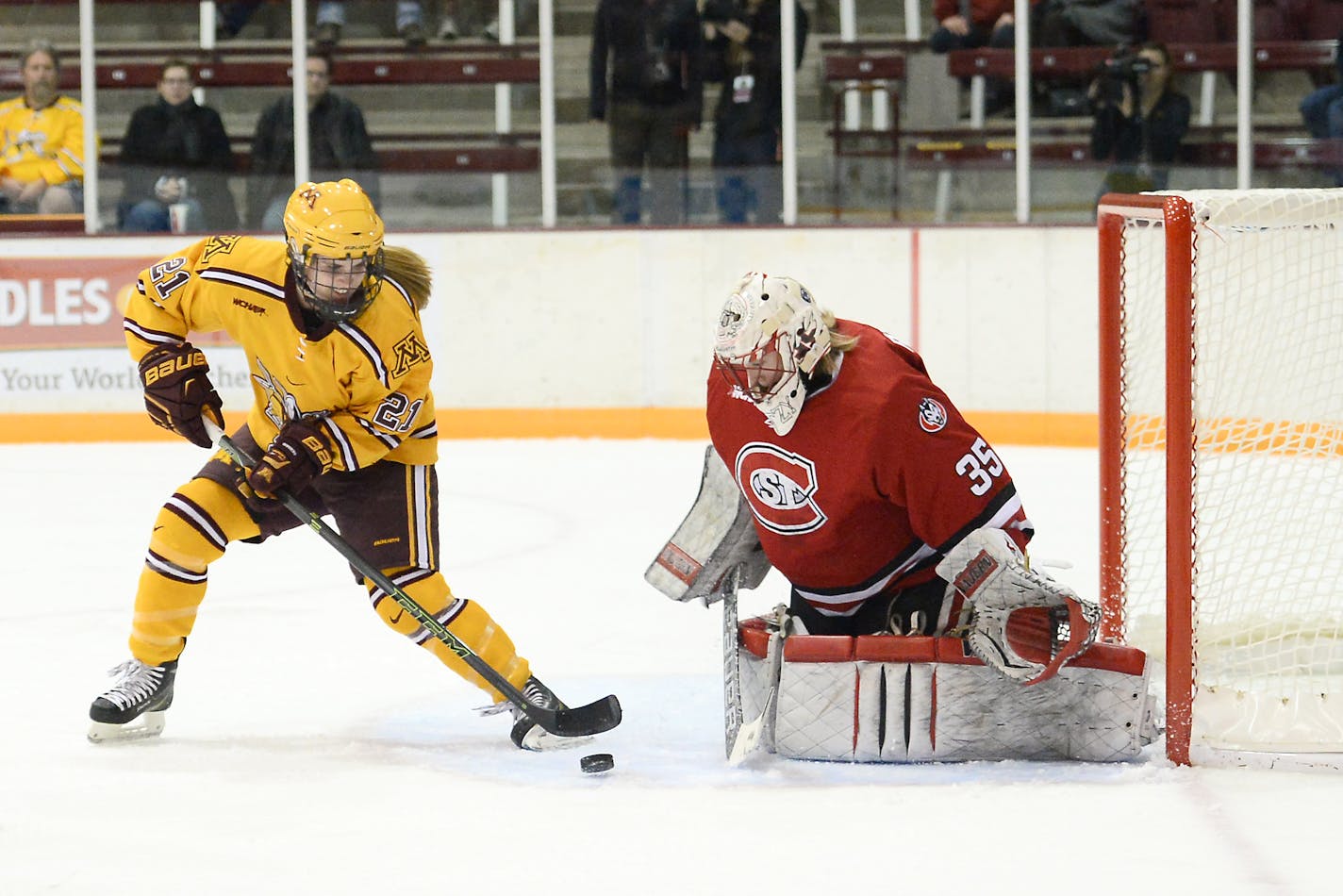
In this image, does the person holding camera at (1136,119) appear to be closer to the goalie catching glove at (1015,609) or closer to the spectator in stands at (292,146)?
the spectator in stands at (292,146)

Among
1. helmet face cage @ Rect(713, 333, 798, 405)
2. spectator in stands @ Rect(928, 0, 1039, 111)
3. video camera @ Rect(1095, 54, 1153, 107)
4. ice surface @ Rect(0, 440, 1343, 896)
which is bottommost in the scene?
ice surface @ Rect(0, 440, 1343, 896)

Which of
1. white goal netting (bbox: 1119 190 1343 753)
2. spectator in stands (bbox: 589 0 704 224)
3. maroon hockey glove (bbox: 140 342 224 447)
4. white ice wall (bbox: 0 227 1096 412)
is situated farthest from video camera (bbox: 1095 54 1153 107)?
maroon hockey glove (bbox: 140 342 224 447)

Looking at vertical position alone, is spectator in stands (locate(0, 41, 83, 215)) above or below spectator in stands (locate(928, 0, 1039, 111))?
below

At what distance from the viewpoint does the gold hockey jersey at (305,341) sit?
297 centimetres

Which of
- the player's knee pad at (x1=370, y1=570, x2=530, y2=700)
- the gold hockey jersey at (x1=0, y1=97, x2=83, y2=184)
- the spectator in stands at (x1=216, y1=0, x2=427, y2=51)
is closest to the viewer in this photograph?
the player's knee pad at (x1=370, y1=570, x2=530, y2=700)

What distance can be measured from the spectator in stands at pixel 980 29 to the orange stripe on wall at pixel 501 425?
→ 1.64 metres

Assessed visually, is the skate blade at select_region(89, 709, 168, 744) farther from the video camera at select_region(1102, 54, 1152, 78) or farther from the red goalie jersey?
the video camera at select_region(1102, 54, 1152, 78)

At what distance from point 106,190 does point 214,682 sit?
4.07 meters

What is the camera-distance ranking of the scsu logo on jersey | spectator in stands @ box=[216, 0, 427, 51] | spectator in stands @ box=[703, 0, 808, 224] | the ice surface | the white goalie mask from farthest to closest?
spectator in stands @ box=[216, 0, 427, 51] → spectator in stands @ box=[703, 0, 808, 224] → the scsu logo on jersey → the white goalie mask → the ice surface

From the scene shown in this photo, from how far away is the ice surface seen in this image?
2.35 m

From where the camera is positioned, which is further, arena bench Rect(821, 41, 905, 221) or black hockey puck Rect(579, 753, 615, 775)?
arena bench Rect(821, 41, 905, 221)

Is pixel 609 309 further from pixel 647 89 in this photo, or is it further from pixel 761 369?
pixel 761 369

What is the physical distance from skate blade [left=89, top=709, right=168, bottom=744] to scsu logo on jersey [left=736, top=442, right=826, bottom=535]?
1.07m

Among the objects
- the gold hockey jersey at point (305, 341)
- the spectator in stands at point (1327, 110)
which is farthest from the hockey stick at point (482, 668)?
the spectator in stands at point (1327, 110)
